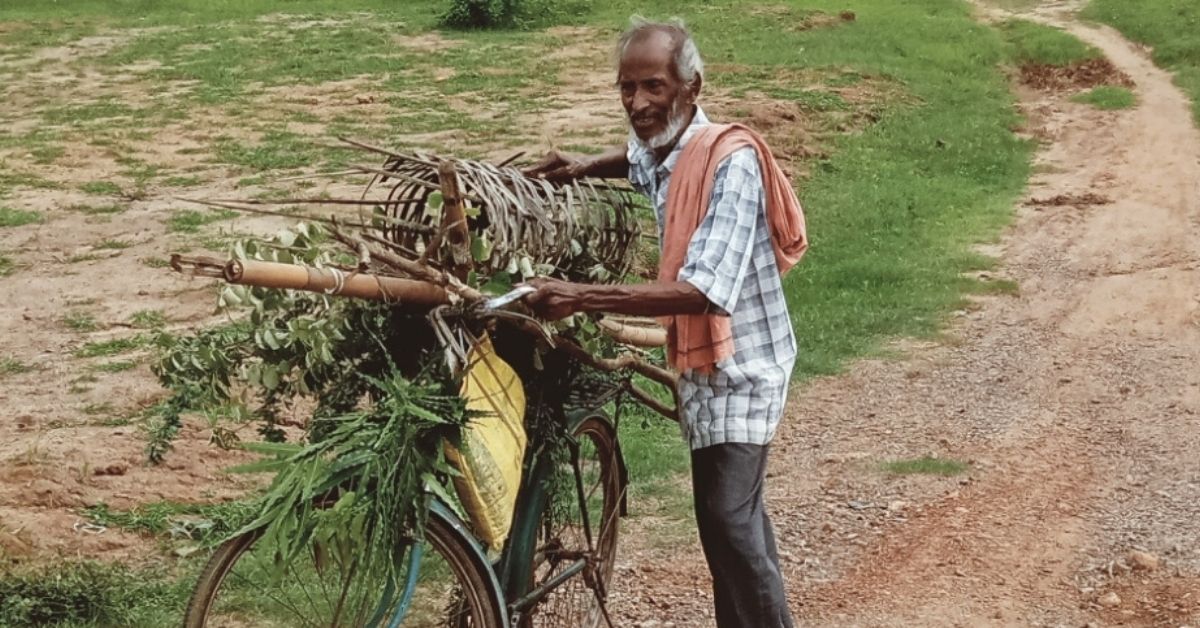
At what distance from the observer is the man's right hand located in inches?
143

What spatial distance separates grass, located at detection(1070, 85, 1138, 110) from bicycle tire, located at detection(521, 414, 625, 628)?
13763 millimetres

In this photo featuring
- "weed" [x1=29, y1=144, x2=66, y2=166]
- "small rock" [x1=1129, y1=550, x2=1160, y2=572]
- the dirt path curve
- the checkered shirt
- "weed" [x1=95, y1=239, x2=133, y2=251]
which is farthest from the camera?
"weed" [x1=29, y1=144, x2=66, y2=166]

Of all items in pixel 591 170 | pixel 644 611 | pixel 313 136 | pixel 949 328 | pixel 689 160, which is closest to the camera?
pixel 689 160

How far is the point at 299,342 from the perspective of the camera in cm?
308

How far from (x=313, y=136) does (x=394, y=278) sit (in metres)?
10.4

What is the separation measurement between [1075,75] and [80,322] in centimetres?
1401

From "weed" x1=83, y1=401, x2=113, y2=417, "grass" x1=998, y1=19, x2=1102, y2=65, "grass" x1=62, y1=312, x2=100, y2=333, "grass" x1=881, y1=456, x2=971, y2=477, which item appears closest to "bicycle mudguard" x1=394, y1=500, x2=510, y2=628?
"grass" x1=881, y1=456, x2=971, y2=477

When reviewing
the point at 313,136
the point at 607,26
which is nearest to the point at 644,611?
the point at 313,136

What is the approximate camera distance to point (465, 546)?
3.07 m

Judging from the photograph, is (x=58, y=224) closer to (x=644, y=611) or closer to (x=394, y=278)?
(x=644, y=611)

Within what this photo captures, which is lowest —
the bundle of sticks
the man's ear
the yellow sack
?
the yellow sack

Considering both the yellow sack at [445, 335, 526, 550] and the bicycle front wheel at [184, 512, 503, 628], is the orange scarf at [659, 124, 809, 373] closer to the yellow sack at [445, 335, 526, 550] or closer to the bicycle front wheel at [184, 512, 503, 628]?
the yellow sack at [445, 335, 526, 550]

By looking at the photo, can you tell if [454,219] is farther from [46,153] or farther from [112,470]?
[46,153]

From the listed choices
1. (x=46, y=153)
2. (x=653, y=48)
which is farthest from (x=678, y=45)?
(x=46, y=153)
